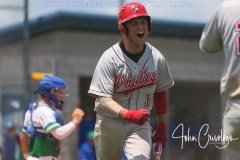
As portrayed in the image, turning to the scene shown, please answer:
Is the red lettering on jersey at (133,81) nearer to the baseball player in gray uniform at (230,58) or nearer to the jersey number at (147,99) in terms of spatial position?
the jersey number at (147,99)

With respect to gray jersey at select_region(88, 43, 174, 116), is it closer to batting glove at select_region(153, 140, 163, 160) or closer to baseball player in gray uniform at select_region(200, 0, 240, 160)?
batting glove at select_region(153, 140, 163, 160)

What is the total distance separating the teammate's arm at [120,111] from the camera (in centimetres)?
618

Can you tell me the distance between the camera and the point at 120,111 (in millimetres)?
6328

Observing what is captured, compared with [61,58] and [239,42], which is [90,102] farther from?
[239,42]

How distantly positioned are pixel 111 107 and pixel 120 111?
110 millimetres

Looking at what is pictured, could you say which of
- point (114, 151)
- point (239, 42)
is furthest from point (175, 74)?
point (239, 42)

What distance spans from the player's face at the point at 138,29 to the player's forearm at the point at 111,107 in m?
0.56

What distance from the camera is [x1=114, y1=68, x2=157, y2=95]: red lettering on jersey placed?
6582mm

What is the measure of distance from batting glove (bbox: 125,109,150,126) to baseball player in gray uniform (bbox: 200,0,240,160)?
3.17ft

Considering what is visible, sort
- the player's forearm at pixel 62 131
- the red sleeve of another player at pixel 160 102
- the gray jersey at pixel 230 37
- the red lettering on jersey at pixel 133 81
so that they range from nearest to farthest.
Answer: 1. the gray jersey at pixel 230 37
2. the red lettering on jersey at pixel 133 81
3. the red sleeve of another player at pixel 160 102
4. the player's forearm at pixel 62 131

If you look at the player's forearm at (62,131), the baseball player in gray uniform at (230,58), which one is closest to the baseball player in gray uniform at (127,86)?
the baseball player in gray uniform at (230,58)

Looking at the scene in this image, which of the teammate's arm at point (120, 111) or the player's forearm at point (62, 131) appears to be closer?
the teammate's arm at point (120, 111)

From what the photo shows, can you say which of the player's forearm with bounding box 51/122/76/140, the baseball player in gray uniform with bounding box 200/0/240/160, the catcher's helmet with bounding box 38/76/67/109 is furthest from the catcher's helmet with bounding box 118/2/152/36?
the catcher's helmet with bounding box 38/76/67/109

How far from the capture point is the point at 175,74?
56.5 feet
